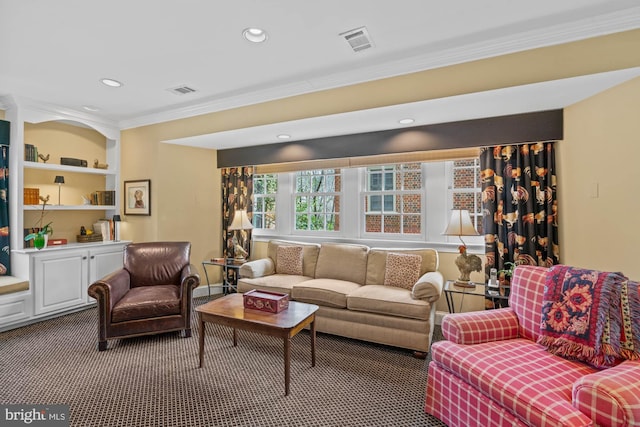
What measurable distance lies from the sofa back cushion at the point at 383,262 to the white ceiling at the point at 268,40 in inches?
57.4

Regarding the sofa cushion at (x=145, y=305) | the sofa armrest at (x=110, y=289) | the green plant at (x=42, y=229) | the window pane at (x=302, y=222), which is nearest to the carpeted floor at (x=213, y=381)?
the sofa cushion at (x=145, y=305)

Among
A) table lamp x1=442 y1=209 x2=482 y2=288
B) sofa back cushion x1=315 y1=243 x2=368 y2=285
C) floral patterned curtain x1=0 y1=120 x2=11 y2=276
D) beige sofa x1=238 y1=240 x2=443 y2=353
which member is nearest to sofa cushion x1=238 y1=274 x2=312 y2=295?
beige sofa x1=238 y1=240 x2=443 y2=353

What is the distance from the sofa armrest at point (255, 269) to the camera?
3873mm

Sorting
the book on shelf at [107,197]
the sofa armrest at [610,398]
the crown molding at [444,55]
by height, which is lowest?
the sofa armrest at [610,398]

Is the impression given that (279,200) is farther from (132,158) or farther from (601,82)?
(601,82)

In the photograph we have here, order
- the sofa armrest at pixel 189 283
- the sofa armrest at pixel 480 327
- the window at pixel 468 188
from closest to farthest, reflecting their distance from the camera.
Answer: the sofa armrest at pixel 480 327
the sofa armrest at pixel 189 283
the window at pixel 468 188

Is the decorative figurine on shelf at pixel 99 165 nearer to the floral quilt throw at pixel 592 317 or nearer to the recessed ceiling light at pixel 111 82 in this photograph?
the recessed ceiling light at pixel 111 82

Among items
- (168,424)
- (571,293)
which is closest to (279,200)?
(168,424)

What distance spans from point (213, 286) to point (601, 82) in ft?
16.3

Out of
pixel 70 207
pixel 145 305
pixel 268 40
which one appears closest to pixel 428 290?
pixel 268 40

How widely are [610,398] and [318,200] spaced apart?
370cm

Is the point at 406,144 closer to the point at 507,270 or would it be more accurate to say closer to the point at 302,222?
the point at 507,270

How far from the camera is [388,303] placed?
2961 mm

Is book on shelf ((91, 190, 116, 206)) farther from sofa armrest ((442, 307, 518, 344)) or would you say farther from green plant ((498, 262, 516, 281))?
green plant ((498, 262, 516, 281))
